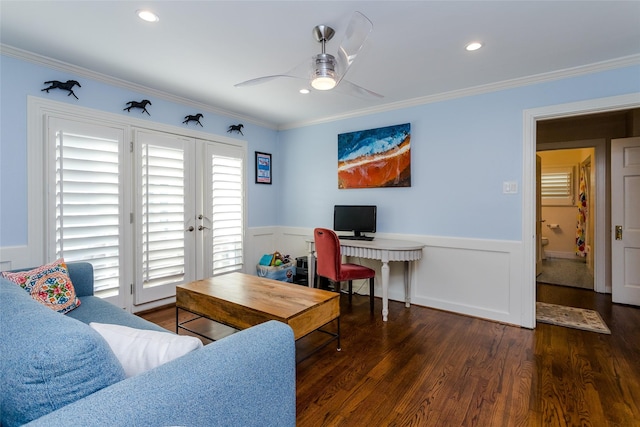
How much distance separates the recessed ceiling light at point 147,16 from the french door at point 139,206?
4.56 feet

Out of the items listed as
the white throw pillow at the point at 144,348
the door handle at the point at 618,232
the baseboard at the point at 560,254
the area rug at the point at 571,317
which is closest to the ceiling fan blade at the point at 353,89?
the white throw pillow at the point at 144,348

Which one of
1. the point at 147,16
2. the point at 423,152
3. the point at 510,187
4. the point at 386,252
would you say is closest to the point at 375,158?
the point at 423,152

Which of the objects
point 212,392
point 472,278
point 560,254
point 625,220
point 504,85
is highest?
point 504,85

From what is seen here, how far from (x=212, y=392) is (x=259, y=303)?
1.29 m

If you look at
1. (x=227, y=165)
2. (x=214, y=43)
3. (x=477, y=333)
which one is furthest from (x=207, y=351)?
(x=227, y=165)

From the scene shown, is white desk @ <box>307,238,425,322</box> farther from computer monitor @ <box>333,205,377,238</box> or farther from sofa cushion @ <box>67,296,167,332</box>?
sofa cushion @ <box>67,296,167,332</box>

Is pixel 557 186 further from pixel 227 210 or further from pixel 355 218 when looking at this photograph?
pixel 227 210

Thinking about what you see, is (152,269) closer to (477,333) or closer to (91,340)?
(91,340)

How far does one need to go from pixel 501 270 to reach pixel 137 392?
327 cm

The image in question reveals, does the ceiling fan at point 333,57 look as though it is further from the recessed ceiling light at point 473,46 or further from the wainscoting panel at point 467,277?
the wainscoting panel at point 467,277

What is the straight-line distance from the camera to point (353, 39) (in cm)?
199

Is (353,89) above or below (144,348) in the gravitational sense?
above

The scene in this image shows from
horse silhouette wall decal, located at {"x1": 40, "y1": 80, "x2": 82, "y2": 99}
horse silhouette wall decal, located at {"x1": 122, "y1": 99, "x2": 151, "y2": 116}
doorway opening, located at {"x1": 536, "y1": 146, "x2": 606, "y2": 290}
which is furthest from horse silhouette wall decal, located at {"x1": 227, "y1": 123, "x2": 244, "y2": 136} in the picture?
doorway opening, located at {"x1": 536, "y1": 146, "x2": 606, "y2": 290}

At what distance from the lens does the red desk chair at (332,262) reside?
320 centimetres
